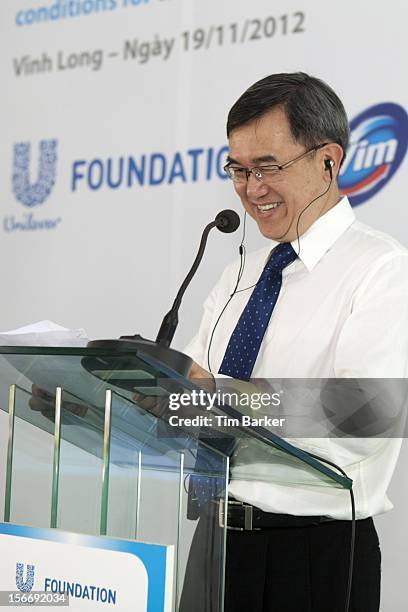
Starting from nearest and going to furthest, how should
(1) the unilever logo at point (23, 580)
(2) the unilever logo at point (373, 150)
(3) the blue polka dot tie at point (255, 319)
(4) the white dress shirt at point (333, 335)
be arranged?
(1) the unilever logo at point (23, 580), (4) the white dress shirt at point (333, 335), (3) the blue polka dot tie at point (255, 319), (2) the unilever logo at point (373, 150)

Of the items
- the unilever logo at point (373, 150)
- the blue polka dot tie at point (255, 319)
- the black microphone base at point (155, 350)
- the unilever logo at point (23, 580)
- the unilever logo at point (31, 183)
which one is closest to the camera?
the black microphone base at point (155, 350)

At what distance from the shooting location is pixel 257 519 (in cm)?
187

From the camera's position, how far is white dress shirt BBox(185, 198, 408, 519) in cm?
183

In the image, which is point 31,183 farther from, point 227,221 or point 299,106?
point 227,221

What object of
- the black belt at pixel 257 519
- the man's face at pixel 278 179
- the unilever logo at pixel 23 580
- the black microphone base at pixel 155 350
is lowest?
the unilever logo at pixel 23 580

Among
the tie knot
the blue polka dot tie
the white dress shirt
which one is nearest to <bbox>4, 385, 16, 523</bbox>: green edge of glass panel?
the white dress shirt

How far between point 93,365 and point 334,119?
114 cm

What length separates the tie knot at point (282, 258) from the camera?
2.18m

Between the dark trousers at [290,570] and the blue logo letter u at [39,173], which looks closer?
the dark trousers at [290,570]

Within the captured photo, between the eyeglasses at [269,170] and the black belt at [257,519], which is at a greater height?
the eyeglasses at [269,170]

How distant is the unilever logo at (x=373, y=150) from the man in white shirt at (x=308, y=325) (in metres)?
0.54

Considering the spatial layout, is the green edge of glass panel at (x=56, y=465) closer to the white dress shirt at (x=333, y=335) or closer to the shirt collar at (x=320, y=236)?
the white dress shirt at (x=333, y=335)

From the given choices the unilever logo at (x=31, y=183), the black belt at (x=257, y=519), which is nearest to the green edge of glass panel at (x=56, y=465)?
the black belt at (x=257, y=519)

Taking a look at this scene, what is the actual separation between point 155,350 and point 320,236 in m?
0.93
